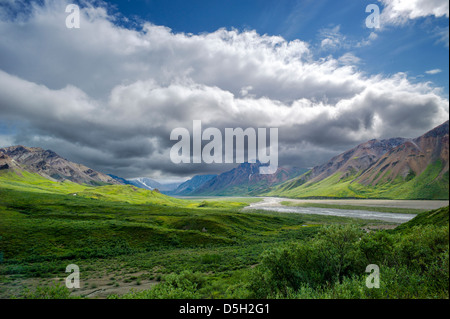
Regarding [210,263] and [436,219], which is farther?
[436,219]

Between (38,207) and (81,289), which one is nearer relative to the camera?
(81,289)

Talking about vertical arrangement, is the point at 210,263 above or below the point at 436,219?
below

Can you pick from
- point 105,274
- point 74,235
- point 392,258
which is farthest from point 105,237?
point 392,258

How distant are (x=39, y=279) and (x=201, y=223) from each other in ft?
185

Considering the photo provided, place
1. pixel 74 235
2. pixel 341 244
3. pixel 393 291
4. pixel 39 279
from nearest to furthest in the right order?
pixel 393 291 → pixel 341 244 → pixel 39 279 → pixel 74 235

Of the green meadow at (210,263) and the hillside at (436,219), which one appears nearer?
the green meadow at (210,263)

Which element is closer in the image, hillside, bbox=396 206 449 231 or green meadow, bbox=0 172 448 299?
green meadow, bbox=0 172 448 299

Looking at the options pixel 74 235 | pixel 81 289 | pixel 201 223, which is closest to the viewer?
pixel 81 289

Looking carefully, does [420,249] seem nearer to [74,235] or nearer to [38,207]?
[74,235]
